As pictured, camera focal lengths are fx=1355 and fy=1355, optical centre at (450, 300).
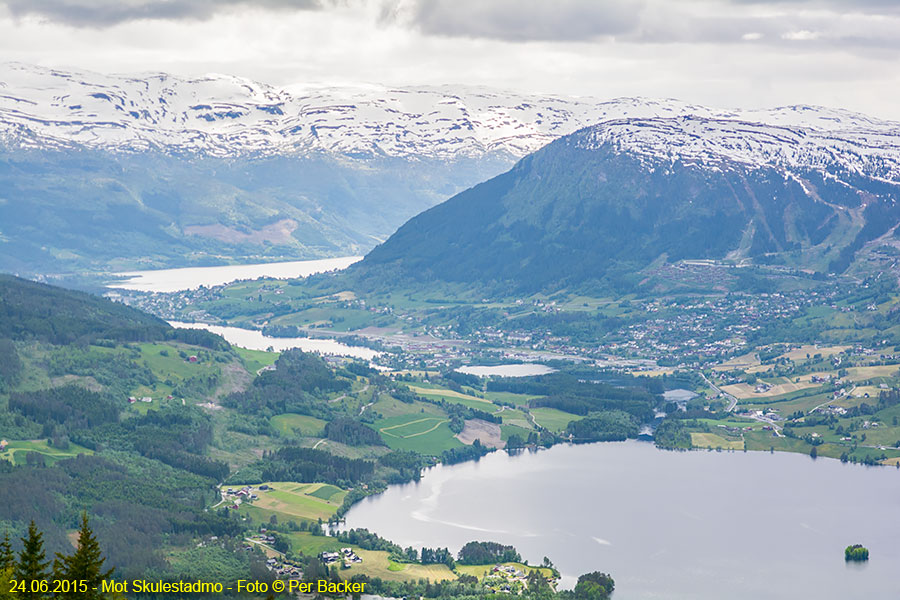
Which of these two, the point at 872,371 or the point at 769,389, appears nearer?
the point at 872,371

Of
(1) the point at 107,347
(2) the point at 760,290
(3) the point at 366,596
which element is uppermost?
(2) the point at 760,290

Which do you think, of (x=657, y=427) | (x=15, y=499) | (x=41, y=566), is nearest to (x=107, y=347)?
(x=15, y=499)

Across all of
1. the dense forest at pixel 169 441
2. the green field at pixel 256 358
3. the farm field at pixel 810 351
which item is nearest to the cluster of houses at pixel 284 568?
the dense forest at pixel 169 441

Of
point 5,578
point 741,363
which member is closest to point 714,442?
point 741,363

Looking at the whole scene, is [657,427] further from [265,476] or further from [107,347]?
[107,347]

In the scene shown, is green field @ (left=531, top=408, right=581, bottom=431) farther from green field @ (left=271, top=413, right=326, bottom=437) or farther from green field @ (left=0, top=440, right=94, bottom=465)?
green field @ (left=0, top=440, right=94, bottom=465)

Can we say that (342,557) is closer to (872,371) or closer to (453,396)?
(453,396)
